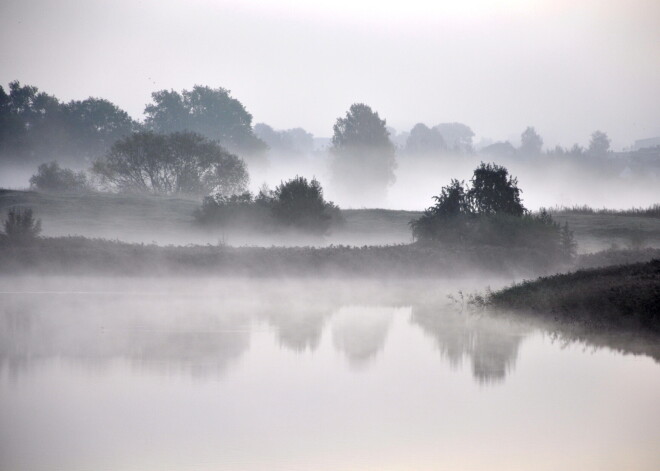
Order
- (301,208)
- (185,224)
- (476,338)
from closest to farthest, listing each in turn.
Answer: (476,338) → (301,208) → (185,224)

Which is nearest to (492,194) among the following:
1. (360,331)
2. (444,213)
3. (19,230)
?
(444,213)

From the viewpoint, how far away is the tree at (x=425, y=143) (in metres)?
166

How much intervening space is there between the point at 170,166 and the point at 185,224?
2523cm

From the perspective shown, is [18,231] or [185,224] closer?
[18,231]

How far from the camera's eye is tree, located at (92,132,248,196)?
77.4 m

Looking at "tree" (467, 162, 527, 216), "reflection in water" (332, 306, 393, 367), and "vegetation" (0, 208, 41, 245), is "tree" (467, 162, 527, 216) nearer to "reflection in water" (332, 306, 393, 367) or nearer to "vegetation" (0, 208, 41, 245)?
"reflection in water" (332, 306, 393, 367)

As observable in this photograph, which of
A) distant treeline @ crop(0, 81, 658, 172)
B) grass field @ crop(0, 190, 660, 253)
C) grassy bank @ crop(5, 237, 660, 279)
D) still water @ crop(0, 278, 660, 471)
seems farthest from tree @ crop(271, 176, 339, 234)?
distant treeline @ crop(0, 81, 658, 172)

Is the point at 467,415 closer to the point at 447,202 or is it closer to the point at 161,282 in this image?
the point at 161,282

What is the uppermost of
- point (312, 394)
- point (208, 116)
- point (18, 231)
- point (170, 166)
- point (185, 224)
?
point (208, 116)

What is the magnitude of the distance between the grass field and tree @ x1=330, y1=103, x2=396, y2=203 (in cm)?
5791

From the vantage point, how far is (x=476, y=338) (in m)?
19.8

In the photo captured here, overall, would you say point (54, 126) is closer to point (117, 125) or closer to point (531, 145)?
point (117, 125)

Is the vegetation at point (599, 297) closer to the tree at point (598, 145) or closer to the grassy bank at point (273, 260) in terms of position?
the grassy bank at point (273, 260)

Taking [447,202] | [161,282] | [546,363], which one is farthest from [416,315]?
[447,202]
